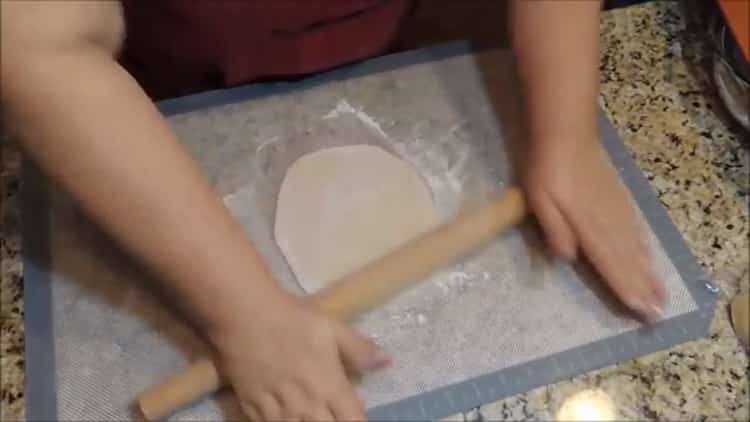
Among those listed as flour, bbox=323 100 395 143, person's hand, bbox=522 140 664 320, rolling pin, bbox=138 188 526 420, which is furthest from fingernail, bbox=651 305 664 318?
flour, bbox=323 100 395 143

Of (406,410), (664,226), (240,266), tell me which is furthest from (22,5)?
(664,226)

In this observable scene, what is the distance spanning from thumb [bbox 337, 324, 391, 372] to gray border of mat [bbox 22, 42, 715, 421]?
0.03 metres

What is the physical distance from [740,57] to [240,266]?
1.21ft

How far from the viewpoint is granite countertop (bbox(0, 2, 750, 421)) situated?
23.1 inches

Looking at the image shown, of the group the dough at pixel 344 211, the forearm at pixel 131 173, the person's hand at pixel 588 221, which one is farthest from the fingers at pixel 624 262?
the forearm at pixel 131 173

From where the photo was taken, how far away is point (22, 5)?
0.46 metres

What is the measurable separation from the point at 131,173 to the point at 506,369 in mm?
253

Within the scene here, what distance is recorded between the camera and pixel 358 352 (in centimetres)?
56

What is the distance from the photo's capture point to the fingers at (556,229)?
24.2 inches

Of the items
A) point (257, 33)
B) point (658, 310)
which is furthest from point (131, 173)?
point (658, 310)

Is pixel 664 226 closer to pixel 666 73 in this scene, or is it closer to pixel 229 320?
pixel 666 73

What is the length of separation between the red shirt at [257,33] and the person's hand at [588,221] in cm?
17

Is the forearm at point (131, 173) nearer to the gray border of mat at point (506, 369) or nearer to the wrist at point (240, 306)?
the wrist at point (240, 306)

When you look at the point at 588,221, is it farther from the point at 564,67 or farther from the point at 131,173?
→ the point at 131,173
